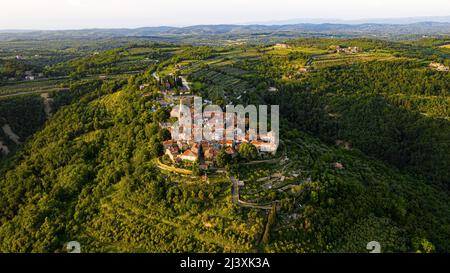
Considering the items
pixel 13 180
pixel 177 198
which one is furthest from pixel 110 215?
pixel 13 180

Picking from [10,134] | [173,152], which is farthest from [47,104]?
[173,152]

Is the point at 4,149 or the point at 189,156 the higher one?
the point at 189,156

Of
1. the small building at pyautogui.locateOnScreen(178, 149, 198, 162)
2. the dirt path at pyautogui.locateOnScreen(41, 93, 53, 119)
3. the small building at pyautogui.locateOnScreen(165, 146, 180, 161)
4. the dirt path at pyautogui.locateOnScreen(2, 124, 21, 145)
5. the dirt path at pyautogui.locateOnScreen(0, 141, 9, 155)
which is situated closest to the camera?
the small building at pyautogui.locateOnScreen(178, 149, 198, 162)

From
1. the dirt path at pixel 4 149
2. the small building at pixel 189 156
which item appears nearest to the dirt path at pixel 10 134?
the dirt path at pixel 4 149

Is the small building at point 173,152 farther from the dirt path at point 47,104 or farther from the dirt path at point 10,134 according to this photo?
the dirt path at point 47,104

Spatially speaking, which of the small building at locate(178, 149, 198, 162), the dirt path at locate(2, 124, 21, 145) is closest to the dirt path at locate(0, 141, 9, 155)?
the dirt path at locate(2, 124, 21, 145)

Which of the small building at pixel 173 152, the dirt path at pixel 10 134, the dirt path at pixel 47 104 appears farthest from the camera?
the dirt path at pixel 47 104

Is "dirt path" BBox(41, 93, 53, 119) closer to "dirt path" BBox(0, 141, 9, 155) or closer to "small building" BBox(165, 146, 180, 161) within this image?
"dirt path" BBox(0, 141, 9, 155)

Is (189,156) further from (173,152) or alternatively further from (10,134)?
(10,134)

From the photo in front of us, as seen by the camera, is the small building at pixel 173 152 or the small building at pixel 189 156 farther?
the small building at pixel 173 152

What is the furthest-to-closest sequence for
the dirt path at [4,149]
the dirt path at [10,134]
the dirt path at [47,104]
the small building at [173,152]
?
the dirt path at [47,104]
the dirt path at [10,134]
the dirt path at [4,149]
the small building at [173,152]
